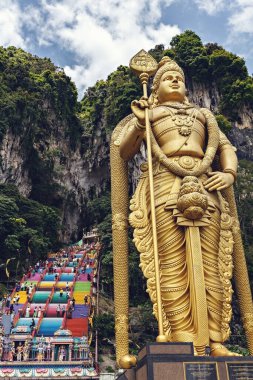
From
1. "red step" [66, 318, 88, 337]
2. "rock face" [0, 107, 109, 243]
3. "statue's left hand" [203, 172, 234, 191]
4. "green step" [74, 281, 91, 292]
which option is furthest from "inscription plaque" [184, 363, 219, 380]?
"rock face" [0, 107, 109, 243]

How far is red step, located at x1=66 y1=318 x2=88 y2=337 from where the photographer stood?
1158 centimetres

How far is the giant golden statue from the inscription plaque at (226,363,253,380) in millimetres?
479

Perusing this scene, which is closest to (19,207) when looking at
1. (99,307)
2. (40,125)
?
(40,125)

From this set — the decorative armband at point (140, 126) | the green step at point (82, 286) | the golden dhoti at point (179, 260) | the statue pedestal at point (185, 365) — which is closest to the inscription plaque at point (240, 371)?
the statue pedestal at point (185, 365)

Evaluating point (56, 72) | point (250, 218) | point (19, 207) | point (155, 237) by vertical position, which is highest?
point (56, 72)

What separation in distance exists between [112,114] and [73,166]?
5336mm

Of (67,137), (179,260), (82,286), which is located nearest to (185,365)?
(179,260)

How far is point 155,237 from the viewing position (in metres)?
4.28

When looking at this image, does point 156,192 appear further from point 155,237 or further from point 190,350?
point 190,350

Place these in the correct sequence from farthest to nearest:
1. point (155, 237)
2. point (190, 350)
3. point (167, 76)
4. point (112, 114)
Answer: point (112, 114), point (167, 76), point (155, 237), point (190, 350)

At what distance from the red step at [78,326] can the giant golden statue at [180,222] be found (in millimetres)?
7312

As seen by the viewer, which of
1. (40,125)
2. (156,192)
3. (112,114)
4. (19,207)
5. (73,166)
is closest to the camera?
(156,192)

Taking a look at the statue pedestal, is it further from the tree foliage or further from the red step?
the tree foliage

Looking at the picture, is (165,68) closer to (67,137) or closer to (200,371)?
(200,371)
